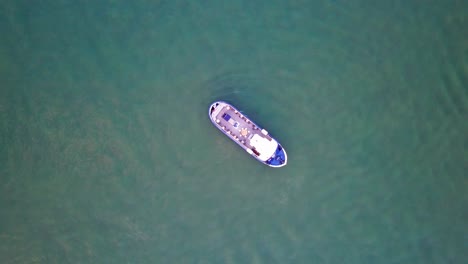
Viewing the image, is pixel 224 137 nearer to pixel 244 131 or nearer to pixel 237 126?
pixel 237 126

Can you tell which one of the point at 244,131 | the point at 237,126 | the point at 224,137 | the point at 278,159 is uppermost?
the point at 237,126

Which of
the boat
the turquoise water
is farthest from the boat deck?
the turquoise water

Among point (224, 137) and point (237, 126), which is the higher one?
point (237, 126)

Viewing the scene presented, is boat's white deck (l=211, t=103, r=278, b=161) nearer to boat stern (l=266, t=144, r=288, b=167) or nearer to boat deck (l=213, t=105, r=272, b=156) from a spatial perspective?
boat deck (l=213, t=105, r=272, b=156)

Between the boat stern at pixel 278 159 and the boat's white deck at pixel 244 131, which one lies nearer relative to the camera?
the boat's white deck at pixel 244 131

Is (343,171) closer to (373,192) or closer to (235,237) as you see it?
(373,192)

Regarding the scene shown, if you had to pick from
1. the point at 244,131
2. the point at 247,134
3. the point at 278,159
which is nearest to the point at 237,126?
the point at 244,131

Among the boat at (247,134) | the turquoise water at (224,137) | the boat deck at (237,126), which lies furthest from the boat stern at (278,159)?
the boat deck at (237,126)

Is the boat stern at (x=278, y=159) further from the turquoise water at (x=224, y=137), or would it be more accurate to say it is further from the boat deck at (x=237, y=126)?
the boat deck at (x=237, y=126)
